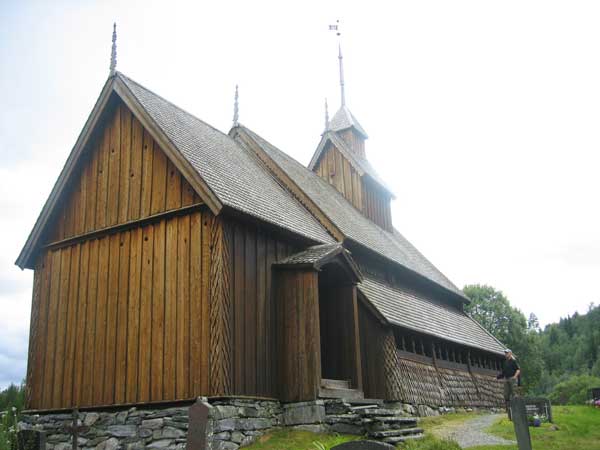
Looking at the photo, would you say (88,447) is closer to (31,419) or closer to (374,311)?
(31,419)

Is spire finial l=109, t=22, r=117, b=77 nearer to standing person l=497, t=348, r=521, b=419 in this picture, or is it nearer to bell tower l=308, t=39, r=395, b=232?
standing person l=497, t=348, r=521, b=419

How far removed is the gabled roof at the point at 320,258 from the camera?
17.4 metres

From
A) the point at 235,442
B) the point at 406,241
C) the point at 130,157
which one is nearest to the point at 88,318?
the point at 130,157

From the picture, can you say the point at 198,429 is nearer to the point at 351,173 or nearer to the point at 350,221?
the point at 350,221

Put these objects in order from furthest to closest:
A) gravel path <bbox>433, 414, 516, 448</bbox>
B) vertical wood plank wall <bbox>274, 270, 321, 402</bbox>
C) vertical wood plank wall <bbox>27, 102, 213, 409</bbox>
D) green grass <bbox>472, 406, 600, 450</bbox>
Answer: vertical wood plank wall <bbox>274, 270, 321, 402</bbox> < vertical wood plank wall <bbox>27, 102, 213, 409</bbox> < gravel path <bbox>433, 414, 516, 448</bbox> < green grass <bbox>472, 406, 600, 450</bbox>

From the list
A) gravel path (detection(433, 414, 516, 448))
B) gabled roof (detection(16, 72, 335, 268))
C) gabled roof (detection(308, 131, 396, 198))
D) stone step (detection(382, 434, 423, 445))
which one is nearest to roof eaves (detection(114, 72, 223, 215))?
gabled roof (detection(16, 72, 335, 268))

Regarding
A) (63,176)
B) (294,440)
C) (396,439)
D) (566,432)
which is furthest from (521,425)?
(63,176)

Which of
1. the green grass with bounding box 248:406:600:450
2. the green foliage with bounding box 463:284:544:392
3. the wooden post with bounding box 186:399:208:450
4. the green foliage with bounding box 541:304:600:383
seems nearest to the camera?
the wooden post with bounding box 186:399:208:450

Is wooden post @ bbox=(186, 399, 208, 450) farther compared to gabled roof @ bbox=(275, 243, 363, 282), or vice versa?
gabled roof @ bbox=(275, 243, 363, 282)

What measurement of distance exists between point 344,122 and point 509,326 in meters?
30.6

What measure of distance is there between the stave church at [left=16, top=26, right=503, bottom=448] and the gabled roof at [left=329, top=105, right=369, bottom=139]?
11517 millimetres

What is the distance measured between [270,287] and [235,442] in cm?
420

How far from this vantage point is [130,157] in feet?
59.8

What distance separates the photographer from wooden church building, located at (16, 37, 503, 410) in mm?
15703
